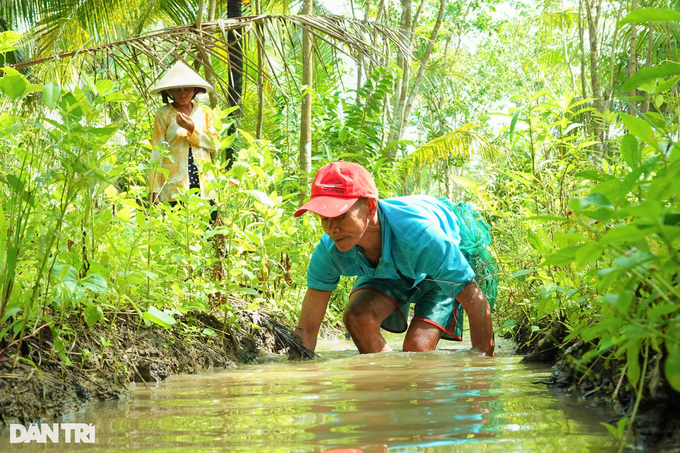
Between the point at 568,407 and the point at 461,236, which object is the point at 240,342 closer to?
the point at 461,236

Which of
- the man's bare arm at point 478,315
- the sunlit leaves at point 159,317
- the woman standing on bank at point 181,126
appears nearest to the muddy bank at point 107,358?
the sunlit leaves at point 159,317

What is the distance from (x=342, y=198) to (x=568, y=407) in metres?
1.60

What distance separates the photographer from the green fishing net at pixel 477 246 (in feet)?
12.6

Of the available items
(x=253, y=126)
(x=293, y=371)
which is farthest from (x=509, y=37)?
(x=293, y=371)

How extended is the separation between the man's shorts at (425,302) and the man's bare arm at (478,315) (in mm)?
440

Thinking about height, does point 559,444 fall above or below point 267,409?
above

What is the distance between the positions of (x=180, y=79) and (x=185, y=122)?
33 centimetres

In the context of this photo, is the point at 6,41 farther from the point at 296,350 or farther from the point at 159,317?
the point at 296,350

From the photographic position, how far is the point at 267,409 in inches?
77.7

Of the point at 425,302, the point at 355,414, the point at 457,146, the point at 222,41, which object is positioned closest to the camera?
the point at 355,414

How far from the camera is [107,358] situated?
2447mm

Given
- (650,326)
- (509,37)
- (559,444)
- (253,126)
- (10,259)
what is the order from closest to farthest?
1. (650,326)
2. (559,444)
3. (10,259)
4. (253,126)
5. (509,37)

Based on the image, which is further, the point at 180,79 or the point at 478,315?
the point at 180,79

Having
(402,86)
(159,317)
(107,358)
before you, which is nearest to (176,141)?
(107,358)
